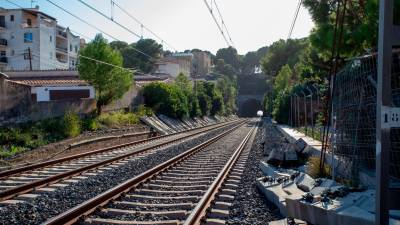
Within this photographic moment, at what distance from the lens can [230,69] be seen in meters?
Result: 140

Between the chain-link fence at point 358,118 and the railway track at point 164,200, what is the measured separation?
7.78 ft

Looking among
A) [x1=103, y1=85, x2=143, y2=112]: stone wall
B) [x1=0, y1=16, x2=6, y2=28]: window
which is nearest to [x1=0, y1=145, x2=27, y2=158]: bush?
[x1=103, y1=85, x2=143, y2=112]: stone wall

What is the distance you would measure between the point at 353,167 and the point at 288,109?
3281 cm

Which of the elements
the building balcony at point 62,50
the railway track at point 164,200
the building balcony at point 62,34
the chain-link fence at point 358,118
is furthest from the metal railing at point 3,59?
the chain-link fence at point 358,118

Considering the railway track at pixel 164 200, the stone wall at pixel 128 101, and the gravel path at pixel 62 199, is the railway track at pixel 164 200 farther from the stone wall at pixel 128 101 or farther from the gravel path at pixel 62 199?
the stone wall at pixel 128 101

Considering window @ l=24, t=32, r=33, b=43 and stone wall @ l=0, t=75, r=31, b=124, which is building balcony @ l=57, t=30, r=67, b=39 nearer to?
window @ l=24, t=32, r=33, b=43

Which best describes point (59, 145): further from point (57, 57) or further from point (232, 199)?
point (57, 57)

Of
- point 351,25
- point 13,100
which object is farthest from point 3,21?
point 351,25

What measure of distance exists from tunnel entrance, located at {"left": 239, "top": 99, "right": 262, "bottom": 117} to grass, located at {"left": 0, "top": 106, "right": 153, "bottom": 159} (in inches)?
4046

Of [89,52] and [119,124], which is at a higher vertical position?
[89,52]

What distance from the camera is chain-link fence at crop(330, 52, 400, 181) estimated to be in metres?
7.27

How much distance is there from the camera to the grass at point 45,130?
17.4 meters

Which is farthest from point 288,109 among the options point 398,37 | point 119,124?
point 398,37

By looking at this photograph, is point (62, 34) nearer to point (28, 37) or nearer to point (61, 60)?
point (61, 60)
